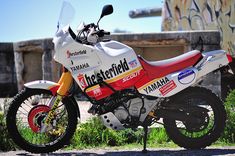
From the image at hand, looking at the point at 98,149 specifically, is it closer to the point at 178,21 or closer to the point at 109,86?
the point at 109,86

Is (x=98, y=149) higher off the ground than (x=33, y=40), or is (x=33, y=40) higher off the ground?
(x=33, y=40)

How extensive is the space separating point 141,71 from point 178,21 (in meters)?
13.1

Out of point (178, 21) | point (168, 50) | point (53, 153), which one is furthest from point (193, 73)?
point (178, 21)

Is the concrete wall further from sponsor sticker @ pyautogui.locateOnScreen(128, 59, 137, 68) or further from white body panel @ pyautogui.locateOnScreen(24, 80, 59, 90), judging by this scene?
white body panel @ pyautogui.locateOnScreen(24, 80, 59, 90)

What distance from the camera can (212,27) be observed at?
634 inches

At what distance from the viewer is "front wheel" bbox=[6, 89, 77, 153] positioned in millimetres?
5766

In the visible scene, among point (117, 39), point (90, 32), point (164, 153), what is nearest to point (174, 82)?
point (164, 153)

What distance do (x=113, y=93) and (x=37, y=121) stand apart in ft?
3.04

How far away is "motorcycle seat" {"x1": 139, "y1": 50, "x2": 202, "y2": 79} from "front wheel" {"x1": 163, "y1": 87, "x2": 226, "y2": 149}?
31cm

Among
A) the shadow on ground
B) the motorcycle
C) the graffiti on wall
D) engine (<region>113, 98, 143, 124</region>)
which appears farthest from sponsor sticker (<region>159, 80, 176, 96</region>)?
the graffiti on wall

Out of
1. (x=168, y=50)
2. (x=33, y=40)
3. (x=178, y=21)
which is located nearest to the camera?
(x=168, y=50)

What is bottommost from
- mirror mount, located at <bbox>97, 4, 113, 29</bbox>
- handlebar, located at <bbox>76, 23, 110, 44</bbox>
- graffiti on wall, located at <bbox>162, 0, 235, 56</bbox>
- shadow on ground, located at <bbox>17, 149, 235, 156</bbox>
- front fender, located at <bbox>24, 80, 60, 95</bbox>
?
shadow on ground, located at <bbox>17, 149, 235, 156</bbox>

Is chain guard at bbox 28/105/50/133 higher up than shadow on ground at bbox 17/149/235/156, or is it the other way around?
chain guard at bbox 28/105/50/133

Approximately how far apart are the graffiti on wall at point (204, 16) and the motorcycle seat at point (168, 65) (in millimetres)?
8970
